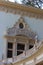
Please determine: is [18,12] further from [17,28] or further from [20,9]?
[17,28]

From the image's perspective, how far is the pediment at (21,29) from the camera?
67.7 feet

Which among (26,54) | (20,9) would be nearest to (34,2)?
(20,9)

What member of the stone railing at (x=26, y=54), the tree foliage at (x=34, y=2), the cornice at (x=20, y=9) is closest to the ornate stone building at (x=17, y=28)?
the cornice at (x=20, y=9)

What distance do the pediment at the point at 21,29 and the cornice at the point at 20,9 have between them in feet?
2.25

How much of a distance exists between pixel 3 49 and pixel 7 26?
1815mm

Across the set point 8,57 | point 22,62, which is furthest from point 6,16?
point 22,62

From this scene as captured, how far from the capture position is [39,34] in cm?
2198

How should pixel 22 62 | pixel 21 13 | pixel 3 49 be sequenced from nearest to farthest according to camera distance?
pixel 22 62, pixel 3 49, pixel 21 13

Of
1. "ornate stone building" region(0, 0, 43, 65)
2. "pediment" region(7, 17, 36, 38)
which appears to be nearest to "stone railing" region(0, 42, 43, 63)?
"ornate stone building" region(0, 0, 43, 65)

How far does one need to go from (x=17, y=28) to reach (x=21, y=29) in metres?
0.33

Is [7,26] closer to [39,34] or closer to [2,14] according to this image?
[2,14]

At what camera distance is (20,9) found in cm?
2147

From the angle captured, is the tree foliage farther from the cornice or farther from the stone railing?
the stone railing

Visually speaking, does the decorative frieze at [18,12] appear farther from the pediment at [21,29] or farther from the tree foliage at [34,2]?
the tree foliage at [34,2]
